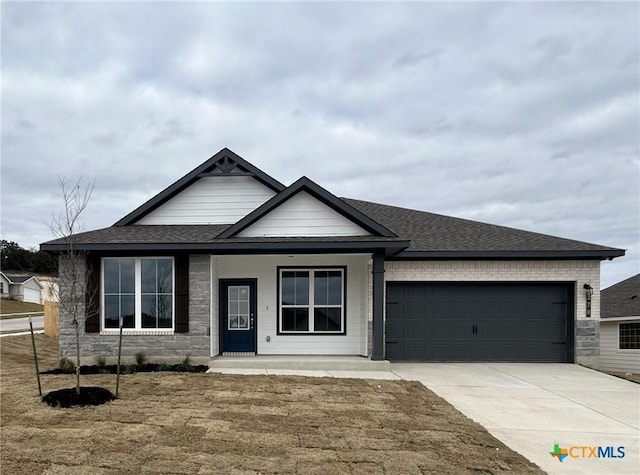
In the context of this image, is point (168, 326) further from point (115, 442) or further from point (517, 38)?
point (517, 38)

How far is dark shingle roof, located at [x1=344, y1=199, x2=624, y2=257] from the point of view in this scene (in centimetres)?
1212

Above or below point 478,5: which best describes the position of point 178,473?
below

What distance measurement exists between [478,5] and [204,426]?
467 inches

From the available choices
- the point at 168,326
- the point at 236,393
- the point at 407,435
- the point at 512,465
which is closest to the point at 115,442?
the point at 236,393

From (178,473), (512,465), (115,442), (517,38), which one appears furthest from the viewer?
(517,38)

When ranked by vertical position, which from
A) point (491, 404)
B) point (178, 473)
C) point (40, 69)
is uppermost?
point (40, 69)

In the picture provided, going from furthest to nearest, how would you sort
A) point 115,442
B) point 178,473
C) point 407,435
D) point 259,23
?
point 259,23 < point 407,435 < point 115,442 < point 178,473

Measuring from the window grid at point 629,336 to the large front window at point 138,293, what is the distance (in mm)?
14211

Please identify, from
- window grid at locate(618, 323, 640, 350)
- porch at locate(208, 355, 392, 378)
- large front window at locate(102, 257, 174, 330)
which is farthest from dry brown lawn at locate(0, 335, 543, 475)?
window grid at locate(618, 323, 640, 350)

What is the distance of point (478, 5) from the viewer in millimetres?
11469

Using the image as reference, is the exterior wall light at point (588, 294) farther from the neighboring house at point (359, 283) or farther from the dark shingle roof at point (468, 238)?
the dark shingle roof at point (468, 238)

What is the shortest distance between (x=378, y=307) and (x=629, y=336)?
9.30 m

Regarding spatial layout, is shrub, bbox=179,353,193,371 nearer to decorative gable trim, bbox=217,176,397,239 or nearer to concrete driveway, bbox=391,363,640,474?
decorative gable trim, bbox=217,176,397,239

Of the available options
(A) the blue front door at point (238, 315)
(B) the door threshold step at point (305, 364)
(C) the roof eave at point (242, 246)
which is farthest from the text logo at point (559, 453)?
(A) the blue front door at point (238, 315)
